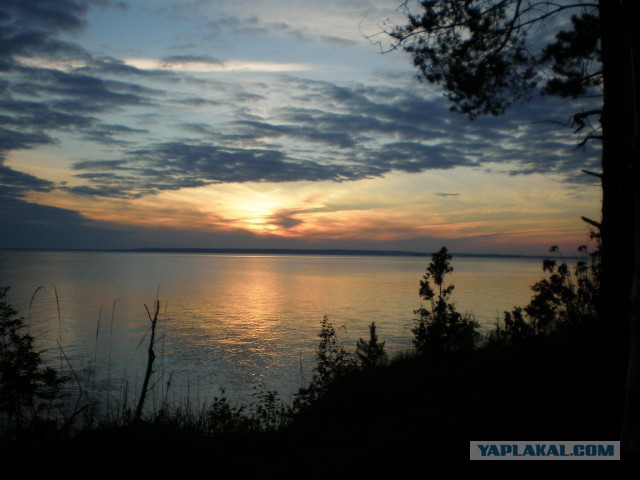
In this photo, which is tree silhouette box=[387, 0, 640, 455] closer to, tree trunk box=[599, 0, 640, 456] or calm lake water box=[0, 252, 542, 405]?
tree trunk box=[599, 0, 640, 456]

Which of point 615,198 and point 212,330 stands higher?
point 615,198

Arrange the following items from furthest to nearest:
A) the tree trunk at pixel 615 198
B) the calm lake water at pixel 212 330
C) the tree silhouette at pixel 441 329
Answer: the calm lake water at pixel 212 330 < the tree silhouette at pixel 441 329 < the tree trunk at pixel 615 198

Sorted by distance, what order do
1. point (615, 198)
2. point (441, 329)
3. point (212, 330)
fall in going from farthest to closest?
point (212, 330), point (441, 329), point (615, 198)

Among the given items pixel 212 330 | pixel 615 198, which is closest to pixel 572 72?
pixel 615 198

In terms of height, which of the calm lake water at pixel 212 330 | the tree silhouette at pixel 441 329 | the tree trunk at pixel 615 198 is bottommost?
the calm lake water at pixel 212 330

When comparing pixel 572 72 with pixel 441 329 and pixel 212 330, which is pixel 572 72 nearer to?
pixel 441 329

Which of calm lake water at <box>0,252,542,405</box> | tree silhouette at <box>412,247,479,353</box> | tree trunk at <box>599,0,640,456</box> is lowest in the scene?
calm lake water at <box>0,252,542,405</box>

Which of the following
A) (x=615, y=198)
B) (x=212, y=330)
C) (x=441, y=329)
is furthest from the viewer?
(x=212, y=330)

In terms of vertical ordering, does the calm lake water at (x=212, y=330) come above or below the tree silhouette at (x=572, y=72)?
below

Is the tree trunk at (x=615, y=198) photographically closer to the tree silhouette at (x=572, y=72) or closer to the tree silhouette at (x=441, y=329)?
the tree silhouette at (x=572, y=72)

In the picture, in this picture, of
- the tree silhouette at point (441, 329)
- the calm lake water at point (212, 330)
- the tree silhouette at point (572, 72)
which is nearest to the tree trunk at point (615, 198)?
the tree silhouette at point (572, 72)

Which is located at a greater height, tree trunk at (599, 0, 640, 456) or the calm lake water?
tree trunk at (599, 0, 640, 456)

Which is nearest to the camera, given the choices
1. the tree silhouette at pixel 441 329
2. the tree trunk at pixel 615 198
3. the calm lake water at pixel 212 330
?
the tree trunk at pixel 615 198

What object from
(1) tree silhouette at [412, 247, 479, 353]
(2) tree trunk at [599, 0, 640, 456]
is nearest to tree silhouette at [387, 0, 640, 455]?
(2) tree trunk at [599, 0, 640, 456]
